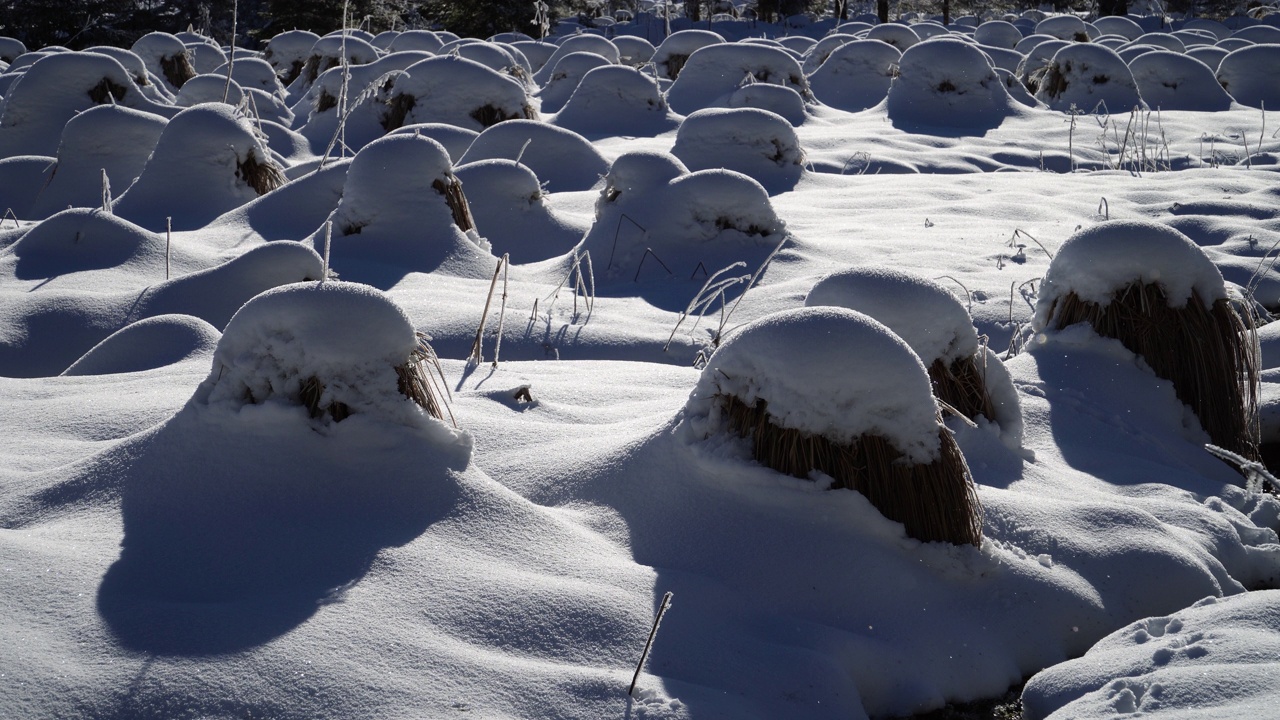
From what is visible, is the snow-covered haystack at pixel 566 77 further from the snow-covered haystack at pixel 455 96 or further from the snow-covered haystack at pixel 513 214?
the snow-covered haystack at pixel 513 214

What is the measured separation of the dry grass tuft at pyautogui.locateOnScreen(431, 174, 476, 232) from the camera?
19.5ft

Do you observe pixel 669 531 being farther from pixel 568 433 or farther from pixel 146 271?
pixel 146 271

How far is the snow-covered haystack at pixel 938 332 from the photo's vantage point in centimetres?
341

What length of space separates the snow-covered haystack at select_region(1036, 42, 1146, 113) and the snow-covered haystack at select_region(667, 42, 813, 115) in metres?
2.60

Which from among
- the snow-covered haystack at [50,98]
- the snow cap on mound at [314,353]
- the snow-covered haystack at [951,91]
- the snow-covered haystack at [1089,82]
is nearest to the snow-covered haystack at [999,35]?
the snow-covered haystack at [1089,82]

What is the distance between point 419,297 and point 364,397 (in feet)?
7.97

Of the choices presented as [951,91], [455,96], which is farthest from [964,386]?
[951,91]

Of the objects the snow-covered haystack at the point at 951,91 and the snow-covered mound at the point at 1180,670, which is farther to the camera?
the snow-covered haystack at the point at 951,91

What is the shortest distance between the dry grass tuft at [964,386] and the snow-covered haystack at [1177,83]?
8.75 m

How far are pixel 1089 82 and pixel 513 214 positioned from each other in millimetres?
7102

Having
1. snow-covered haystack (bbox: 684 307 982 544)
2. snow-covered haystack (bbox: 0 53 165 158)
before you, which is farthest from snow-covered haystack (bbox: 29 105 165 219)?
snow-covered haystack (bbox: 684 307 982 544)

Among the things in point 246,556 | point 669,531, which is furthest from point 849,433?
point 246,556

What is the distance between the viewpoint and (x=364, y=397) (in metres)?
2.71

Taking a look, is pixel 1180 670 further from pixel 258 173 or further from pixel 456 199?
pixel 258 173
